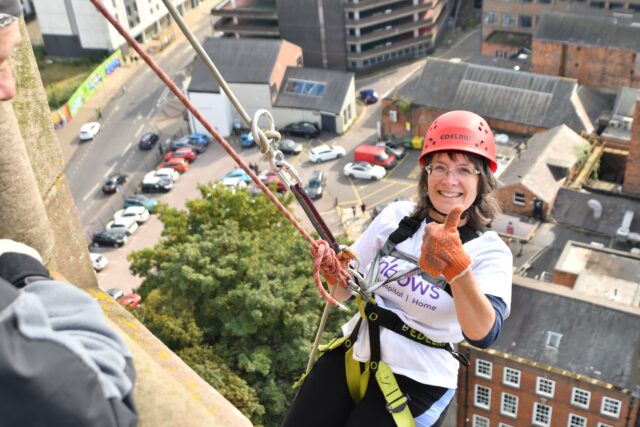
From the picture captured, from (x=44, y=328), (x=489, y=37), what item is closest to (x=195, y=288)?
(x=44, y=328)

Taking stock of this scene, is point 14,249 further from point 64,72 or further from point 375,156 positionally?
point 64,72

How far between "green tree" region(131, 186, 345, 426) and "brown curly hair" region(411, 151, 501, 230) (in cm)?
1638

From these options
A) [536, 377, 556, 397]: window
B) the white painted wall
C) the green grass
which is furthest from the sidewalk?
[536, 377, 556, 397]: window

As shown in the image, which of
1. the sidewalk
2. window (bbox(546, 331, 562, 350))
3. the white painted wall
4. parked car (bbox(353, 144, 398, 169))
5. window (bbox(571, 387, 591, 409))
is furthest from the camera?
the sidewalk

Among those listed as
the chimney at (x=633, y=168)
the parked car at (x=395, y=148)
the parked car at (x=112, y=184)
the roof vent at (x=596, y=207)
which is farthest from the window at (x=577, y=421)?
the parked car at (x=112, y=184)

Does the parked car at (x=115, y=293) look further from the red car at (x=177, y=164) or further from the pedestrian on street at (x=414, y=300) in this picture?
the pedestrian on street at (x=414, y=300)

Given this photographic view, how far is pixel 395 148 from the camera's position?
52719 mm

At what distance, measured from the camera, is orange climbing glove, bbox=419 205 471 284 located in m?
6.02

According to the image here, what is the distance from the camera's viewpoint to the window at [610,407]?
2712 cm

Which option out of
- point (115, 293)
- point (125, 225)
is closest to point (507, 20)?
point (125, 225)

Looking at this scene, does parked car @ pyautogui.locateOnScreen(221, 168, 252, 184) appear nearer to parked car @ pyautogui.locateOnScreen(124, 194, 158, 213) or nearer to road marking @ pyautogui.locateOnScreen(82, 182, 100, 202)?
parked car @ pyautogui.locateOnScreen(124, 194, 158, 213)

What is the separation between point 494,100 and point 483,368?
23.9m

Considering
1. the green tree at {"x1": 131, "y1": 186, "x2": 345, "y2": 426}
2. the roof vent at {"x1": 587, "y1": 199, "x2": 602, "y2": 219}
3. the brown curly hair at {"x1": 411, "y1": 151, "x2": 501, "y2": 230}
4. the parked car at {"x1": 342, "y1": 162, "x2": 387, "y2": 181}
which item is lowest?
the parked car at {"x1": 342, "y1": 162, "x2": 387, "y2": 181}

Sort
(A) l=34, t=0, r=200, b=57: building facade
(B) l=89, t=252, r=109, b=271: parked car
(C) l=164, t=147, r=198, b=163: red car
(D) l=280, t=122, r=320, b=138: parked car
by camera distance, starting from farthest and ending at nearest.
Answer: (A) l=34, t=0, r=200, b=57: building facade < (D) l=280, t=122, r=320, b=138: parked car < (C) l=164, t=147, r=198, b=163: red car < (B) l=89, t=252, r=109, b=271: parked car
